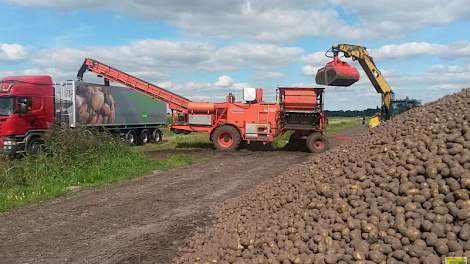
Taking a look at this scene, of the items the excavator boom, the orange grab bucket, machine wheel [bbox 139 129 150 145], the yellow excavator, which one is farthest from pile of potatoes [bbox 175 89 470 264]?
machine wheel [bbox 139 129 150 145]

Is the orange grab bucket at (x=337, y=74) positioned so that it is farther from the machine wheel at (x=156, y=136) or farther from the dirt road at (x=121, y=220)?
the machine wheel at (x=156, y=136)

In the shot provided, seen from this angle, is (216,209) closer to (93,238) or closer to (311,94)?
(93,238)

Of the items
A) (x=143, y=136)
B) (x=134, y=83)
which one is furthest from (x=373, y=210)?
(x=143, y=136)

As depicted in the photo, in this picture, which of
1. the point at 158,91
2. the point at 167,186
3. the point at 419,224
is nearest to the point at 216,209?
the point at 167,186

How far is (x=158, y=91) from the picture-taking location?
26531 mm

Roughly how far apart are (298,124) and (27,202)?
13.5m

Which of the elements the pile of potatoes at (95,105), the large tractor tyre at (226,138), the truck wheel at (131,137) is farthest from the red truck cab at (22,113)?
the large tractor tyre at (226,138)

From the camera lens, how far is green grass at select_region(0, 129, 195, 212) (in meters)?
12.3

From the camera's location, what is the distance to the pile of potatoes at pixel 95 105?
23.4 metres

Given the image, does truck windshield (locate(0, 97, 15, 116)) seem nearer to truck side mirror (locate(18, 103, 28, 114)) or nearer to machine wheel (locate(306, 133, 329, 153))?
truck side mirror (locate(18, 103, 28, 114))

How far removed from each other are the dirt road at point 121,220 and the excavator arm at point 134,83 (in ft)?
35.7

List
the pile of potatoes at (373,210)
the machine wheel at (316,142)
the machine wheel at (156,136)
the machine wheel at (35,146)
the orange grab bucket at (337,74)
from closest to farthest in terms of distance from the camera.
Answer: the pile of potatoes at (373,210) → the machine wheel at (35,146) → the orange grab bucket at (337,74) → the machine wheel at (316,142) → the machine wheel at (156,136)

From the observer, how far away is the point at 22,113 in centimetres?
1897

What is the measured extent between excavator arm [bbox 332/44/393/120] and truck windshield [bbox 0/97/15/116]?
48.0 ft
